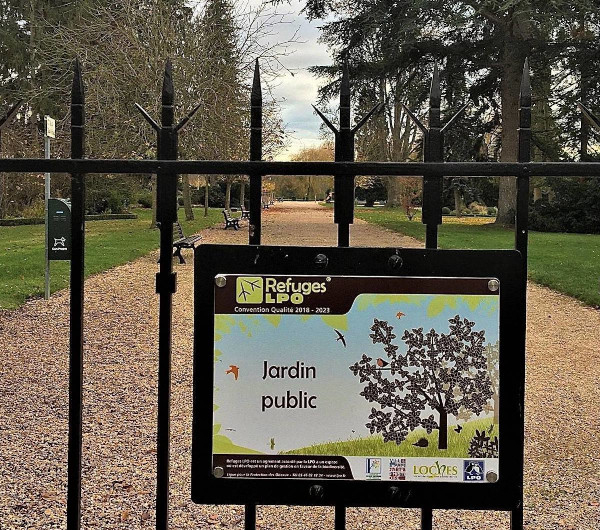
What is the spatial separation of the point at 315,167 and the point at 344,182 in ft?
0.31

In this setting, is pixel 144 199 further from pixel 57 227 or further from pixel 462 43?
pixel 57 227

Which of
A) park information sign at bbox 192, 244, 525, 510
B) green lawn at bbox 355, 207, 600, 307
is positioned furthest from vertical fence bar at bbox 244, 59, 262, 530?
green lawn at bbox 355, 207, 600, 307

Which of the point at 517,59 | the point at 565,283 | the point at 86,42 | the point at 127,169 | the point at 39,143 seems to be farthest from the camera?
the point at 39,143

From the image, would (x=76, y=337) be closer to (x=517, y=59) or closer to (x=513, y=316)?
(x=513, y=316)

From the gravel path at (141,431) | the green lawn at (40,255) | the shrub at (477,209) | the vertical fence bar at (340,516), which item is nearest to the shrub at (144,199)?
the green lawn at (40,255)

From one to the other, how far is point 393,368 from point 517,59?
22.4 metres

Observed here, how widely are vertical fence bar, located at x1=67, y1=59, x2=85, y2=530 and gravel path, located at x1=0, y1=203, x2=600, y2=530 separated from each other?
139cm

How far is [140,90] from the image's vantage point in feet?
50.5

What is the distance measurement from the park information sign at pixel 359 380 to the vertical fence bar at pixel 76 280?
0.47m

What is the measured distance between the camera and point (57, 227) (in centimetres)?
915

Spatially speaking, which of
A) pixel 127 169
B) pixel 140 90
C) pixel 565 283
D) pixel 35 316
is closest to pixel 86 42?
pixel 140 90

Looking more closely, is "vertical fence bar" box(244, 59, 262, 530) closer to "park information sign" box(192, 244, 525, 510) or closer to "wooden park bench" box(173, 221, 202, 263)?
"park information sign" box(192, 244, 525, 510)

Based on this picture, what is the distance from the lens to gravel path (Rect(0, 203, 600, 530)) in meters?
3.57

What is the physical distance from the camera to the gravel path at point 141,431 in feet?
11.7
